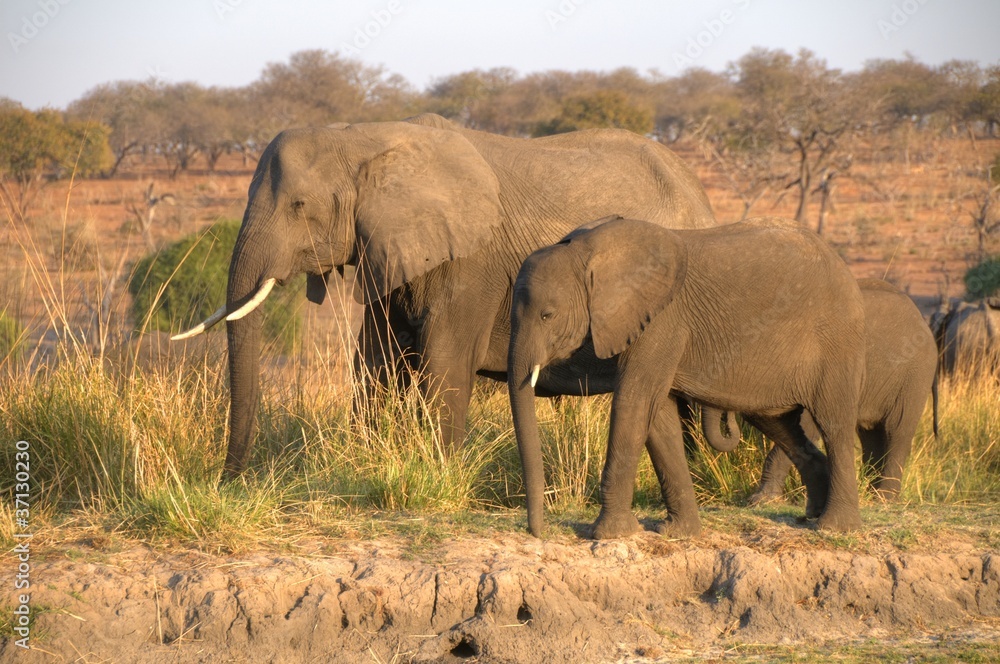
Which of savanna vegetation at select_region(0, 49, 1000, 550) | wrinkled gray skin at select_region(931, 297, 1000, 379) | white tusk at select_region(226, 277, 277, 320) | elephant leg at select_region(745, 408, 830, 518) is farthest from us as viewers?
wrinkled gray skin at select_region(931, 297, 1000, 379)

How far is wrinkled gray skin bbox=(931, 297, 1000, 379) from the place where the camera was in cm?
997

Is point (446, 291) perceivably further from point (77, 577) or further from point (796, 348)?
point (77, 577)

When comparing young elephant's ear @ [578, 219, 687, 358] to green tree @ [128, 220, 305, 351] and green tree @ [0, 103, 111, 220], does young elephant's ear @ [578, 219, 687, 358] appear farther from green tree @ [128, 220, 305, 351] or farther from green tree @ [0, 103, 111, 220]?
green tree @ [0, 103, 111, 220]

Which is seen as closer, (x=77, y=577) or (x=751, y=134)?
(x=77, y=577)

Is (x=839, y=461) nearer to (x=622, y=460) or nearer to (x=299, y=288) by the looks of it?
(x=622, y=460)

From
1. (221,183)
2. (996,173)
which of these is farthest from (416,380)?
(221,183)

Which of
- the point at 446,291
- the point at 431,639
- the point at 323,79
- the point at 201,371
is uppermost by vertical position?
the point at 323,79

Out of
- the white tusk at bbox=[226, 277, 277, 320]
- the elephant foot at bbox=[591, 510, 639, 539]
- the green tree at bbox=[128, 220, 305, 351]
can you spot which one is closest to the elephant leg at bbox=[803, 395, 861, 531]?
the elephant foot at bbox=[591, 510, 639, 539]

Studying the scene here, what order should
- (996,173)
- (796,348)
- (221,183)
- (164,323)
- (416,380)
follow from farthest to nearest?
(221,183) → (996,173) → (164,323) → (416,380) → (796,348)

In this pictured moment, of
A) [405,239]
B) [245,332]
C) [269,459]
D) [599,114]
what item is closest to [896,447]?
[405,239]

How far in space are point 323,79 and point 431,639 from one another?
33.7 meters

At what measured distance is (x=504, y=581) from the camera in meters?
5.00

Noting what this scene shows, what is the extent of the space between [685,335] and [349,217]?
6.85 ft

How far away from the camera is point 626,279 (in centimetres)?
515
